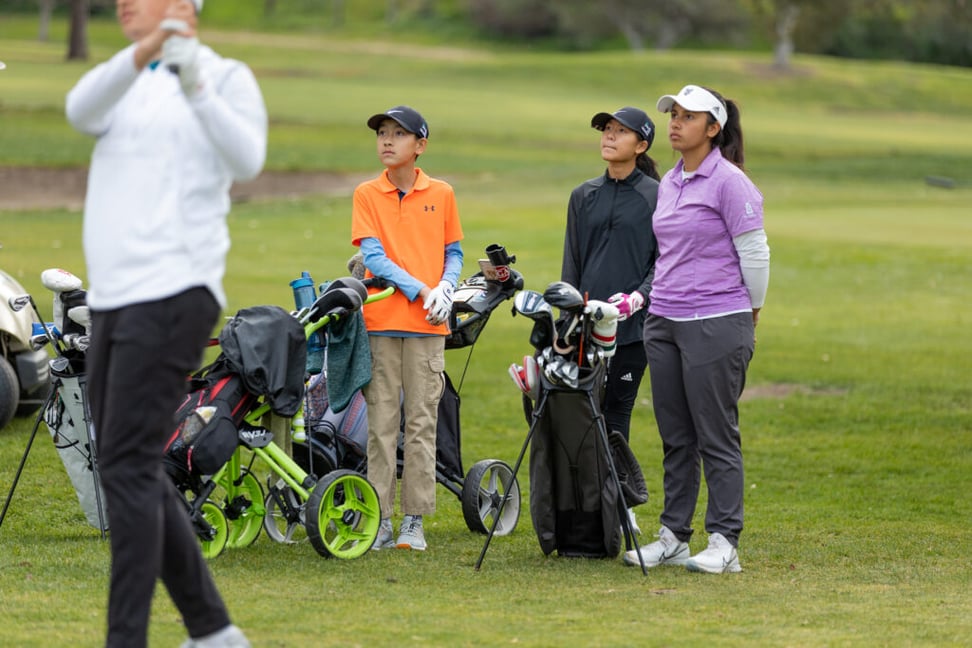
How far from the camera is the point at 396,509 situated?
7.59 meters

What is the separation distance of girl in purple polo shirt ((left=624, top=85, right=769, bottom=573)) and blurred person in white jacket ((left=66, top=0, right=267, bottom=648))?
253 centimetres

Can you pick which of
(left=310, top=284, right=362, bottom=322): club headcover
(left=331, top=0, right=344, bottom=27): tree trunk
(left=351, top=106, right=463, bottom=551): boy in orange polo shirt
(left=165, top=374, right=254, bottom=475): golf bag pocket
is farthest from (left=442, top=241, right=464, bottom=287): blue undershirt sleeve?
(left=331, top=0, right=344, bottom=27): tree trunk

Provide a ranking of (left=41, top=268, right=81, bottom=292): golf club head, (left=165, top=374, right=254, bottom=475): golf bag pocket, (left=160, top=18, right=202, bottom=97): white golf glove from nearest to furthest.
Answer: (left=160, top=18, right=202, bottom=97): white golf glove, (left=165, top=374, right=254, bottom=475): golf bag pocket, (left=41, top=268, right=81, bottom=292): golf club head

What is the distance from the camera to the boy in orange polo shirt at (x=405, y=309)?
6457mm

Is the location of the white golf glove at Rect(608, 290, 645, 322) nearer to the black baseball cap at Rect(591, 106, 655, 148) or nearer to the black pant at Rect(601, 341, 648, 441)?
the black pant at Rect(601, 341, 648, 441)

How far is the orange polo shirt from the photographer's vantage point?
6480 millimetres

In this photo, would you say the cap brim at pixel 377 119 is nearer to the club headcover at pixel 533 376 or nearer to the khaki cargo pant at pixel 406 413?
the khaki cargo pant at pixel 406 413

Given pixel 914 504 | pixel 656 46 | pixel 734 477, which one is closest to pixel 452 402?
pixel 734 477

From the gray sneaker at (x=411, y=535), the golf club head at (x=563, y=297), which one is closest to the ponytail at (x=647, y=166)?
the golf club head at (x=563, y=297)

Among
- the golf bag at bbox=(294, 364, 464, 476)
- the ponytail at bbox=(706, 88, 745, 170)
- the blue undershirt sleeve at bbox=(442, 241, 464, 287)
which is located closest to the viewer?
the ponytail at bbox=(706, 88, 745, 170)

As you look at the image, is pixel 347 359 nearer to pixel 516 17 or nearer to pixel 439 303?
pixel 439 303

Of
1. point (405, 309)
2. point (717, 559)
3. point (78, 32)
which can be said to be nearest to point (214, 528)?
point (405, 309)

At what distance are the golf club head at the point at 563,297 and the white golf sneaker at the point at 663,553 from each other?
1109 millimetres

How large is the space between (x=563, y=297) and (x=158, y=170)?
234 centimetres
